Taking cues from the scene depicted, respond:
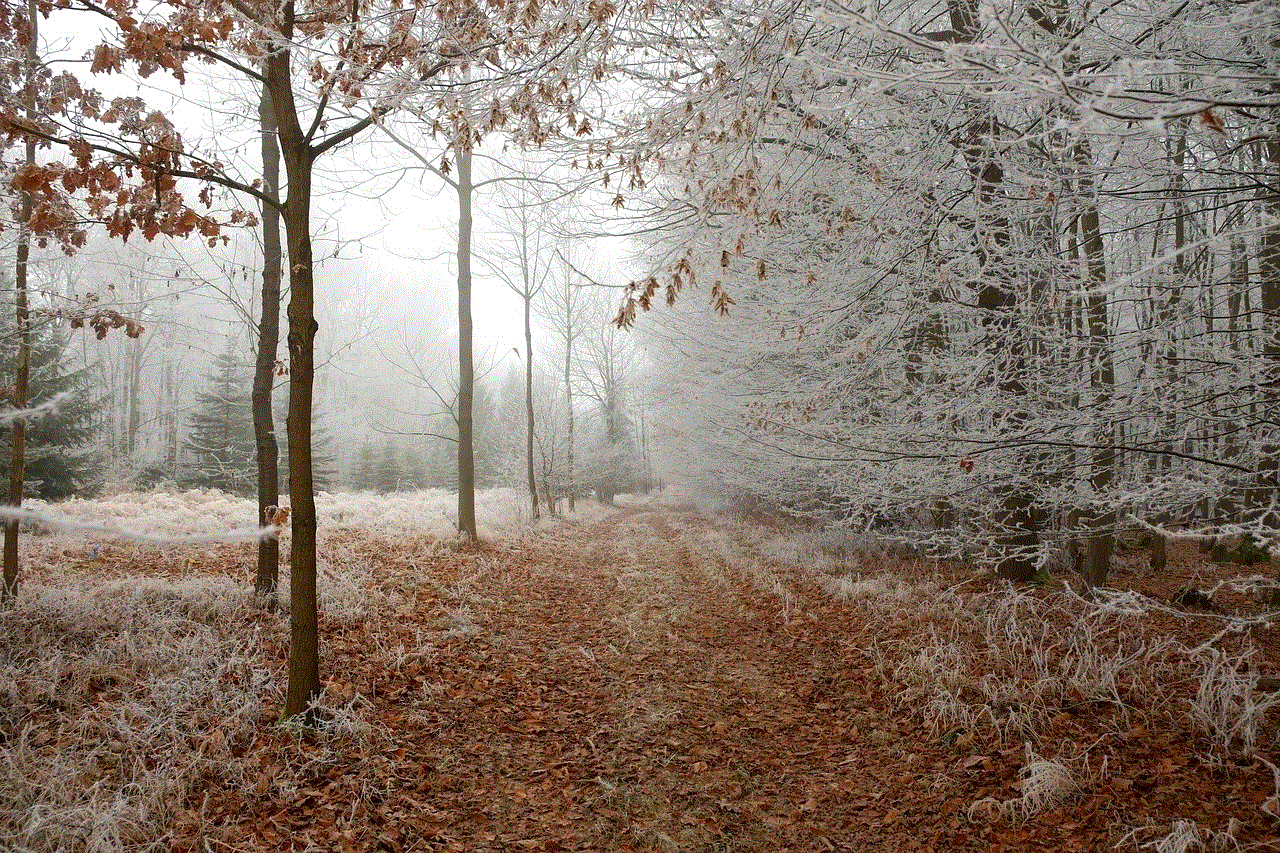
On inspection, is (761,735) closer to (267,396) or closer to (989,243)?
(989,243)

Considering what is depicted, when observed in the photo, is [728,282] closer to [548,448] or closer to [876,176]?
[876,176]

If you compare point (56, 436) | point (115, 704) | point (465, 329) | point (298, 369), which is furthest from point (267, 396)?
point (56, 436)

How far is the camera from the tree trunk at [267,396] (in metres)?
5.77

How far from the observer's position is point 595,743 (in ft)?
13.8

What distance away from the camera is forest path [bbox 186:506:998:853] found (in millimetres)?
3287

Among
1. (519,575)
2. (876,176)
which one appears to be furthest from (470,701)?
(876,176)

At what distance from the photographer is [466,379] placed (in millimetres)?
10242

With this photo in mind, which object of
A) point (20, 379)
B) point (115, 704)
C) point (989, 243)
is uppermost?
point (989, 243)

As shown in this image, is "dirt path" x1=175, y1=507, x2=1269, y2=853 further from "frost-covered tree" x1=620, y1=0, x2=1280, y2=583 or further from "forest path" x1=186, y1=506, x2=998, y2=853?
"frost-covered tree" x1=620, y1=0, x2=1280, y2=583

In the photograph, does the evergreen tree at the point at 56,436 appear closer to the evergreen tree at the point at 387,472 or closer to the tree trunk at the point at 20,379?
the tree trunk at the point at 20,379

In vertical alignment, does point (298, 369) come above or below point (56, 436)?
above

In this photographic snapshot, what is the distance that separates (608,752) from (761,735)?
111cm

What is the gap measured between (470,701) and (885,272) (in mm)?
4663

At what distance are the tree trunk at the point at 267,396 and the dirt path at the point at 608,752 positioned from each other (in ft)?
3.44
